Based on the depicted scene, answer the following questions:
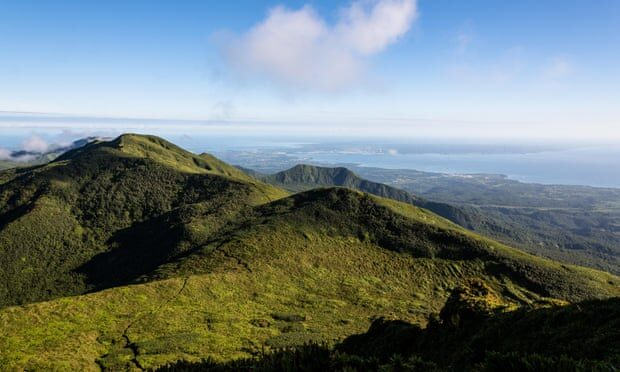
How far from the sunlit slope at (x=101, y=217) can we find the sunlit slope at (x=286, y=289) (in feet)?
60.8

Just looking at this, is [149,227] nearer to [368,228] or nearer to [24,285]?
[24,285]

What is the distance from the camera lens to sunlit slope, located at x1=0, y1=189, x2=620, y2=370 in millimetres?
52156

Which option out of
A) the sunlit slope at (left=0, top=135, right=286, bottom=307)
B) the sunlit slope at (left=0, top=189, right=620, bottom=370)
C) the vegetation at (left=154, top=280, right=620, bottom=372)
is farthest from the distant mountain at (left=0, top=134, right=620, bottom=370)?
the vegetation at (left=154, top=280, right=620, bottom=372)

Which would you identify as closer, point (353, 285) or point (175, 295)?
point (175, 295)

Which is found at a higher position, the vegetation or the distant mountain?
the vegetation

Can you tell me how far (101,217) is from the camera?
144m

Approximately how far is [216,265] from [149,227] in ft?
192

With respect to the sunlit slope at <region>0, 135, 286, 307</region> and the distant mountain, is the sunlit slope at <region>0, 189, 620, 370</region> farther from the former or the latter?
the sunlit slope at <region>0, 135, 286, 307</region>

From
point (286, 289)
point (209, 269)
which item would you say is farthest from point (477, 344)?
point (209, 269)

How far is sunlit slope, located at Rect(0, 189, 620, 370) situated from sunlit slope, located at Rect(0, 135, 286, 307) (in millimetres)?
18546

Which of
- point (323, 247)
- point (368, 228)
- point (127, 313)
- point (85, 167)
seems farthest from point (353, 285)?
point (85, 167)

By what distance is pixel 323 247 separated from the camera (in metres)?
104

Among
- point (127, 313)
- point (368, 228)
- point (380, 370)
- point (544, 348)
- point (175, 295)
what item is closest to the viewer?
point (380, 370)

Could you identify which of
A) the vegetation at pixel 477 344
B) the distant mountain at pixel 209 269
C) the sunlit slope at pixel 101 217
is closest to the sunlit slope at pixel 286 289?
the distant mountain at pixel 209 269
